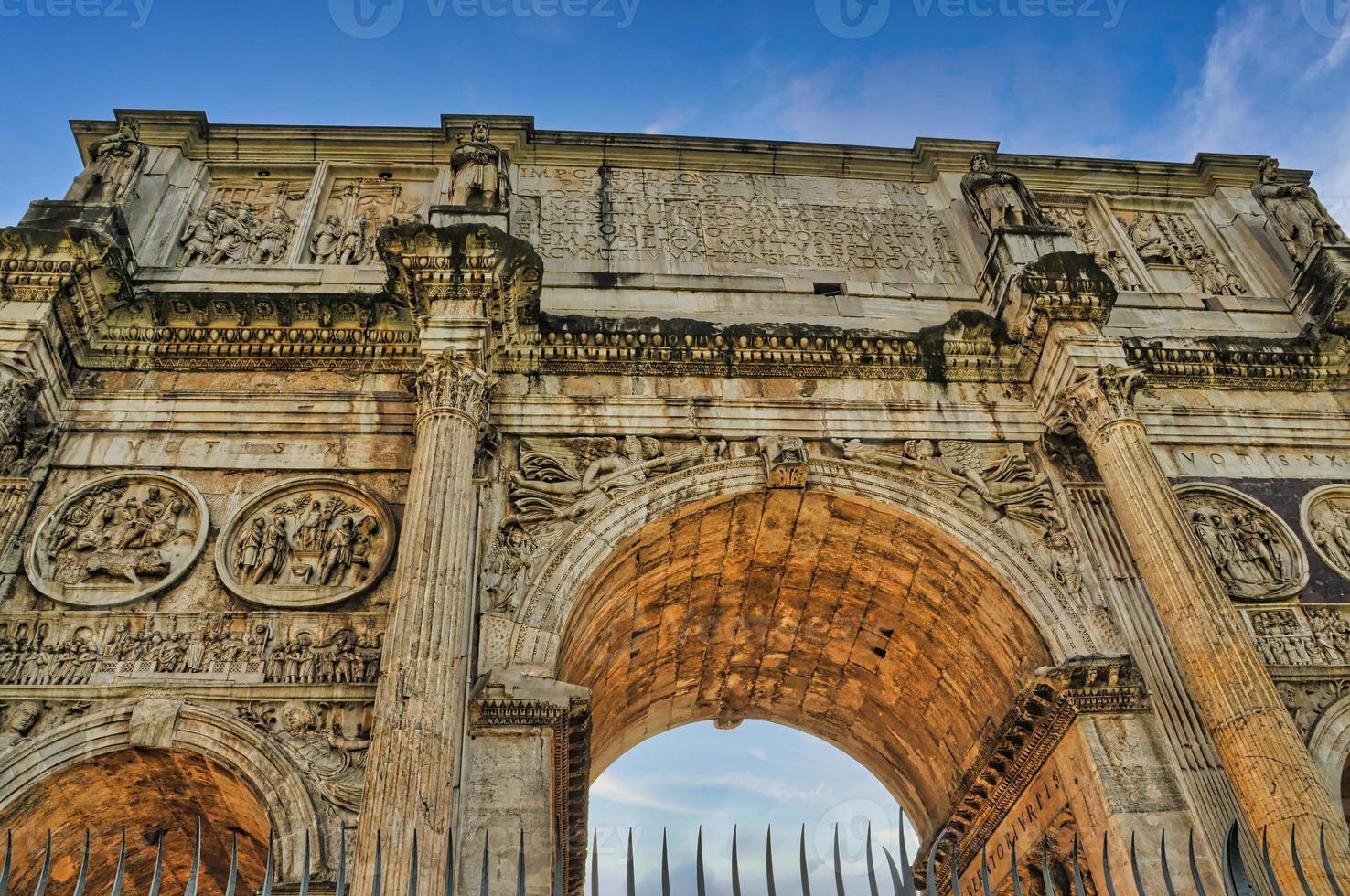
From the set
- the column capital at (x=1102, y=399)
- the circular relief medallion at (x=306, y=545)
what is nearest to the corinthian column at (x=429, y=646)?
the circular relief medallion at (x=306, y=545)

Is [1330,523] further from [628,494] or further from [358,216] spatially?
[358,216]

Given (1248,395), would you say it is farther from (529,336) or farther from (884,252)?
(529,336)

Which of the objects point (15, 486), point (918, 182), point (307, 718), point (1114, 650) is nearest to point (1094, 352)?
point (1114, 650)

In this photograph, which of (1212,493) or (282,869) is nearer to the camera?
(282,869)

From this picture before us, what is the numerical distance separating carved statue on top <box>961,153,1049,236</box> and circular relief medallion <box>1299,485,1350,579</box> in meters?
4.43

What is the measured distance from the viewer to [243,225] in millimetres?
12969

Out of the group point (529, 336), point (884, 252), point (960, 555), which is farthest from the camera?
point (884, 252)

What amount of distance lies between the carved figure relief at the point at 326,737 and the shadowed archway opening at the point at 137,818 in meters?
0.46

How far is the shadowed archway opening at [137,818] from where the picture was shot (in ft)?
26.8

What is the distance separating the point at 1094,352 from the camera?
10594 millimetres

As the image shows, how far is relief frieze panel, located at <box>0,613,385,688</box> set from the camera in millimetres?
8516

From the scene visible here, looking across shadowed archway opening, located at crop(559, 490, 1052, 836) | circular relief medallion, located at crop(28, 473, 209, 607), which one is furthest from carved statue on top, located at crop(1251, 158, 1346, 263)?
circular relief medallion, located at crop(28, 473, 209, 607)

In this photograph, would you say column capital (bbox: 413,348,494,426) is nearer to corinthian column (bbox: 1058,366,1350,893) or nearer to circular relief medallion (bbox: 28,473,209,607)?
circular relief medallion (bbox: 28,473,209,607)

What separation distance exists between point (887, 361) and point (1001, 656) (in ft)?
11.1
